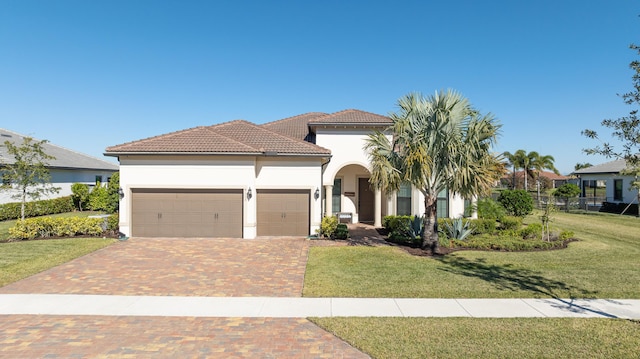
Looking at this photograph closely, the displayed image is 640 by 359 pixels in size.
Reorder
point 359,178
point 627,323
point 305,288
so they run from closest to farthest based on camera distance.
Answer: point 627,323 < point 305,288 < point 359,178

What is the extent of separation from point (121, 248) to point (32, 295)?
5097 mm

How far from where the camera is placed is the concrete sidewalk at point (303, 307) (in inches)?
268

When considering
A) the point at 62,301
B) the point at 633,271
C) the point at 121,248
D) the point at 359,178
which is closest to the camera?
the point at 62,301

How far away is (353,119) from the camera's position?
59.2 feet

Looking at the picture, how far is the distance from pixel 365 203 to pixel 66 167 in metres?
24.3

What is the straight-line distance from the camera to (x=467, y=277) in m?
9.30

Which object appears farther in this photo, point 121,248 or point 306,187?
point 306,187

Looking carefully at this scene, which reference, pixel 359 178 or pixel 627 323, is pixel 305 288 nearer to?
pixel 627 323

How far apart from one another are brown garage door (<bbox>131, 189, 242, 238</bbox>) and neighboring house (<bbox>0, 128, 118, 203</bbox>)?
1379 centimetres

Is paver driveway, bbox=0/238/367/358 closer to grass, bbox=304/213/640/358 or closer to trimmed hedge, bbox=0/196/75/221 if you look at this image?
grass, bbox=304/213/640/358

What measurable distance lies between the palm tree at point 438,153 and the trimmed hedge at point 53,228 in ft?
42.5

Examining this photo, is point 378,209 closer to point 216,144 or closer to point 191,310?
point 216,144

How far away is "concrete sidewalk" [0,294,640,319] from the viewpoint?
22.4 feet

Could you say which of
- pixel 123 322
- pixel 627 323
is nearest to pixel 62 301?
pixel 123 322
